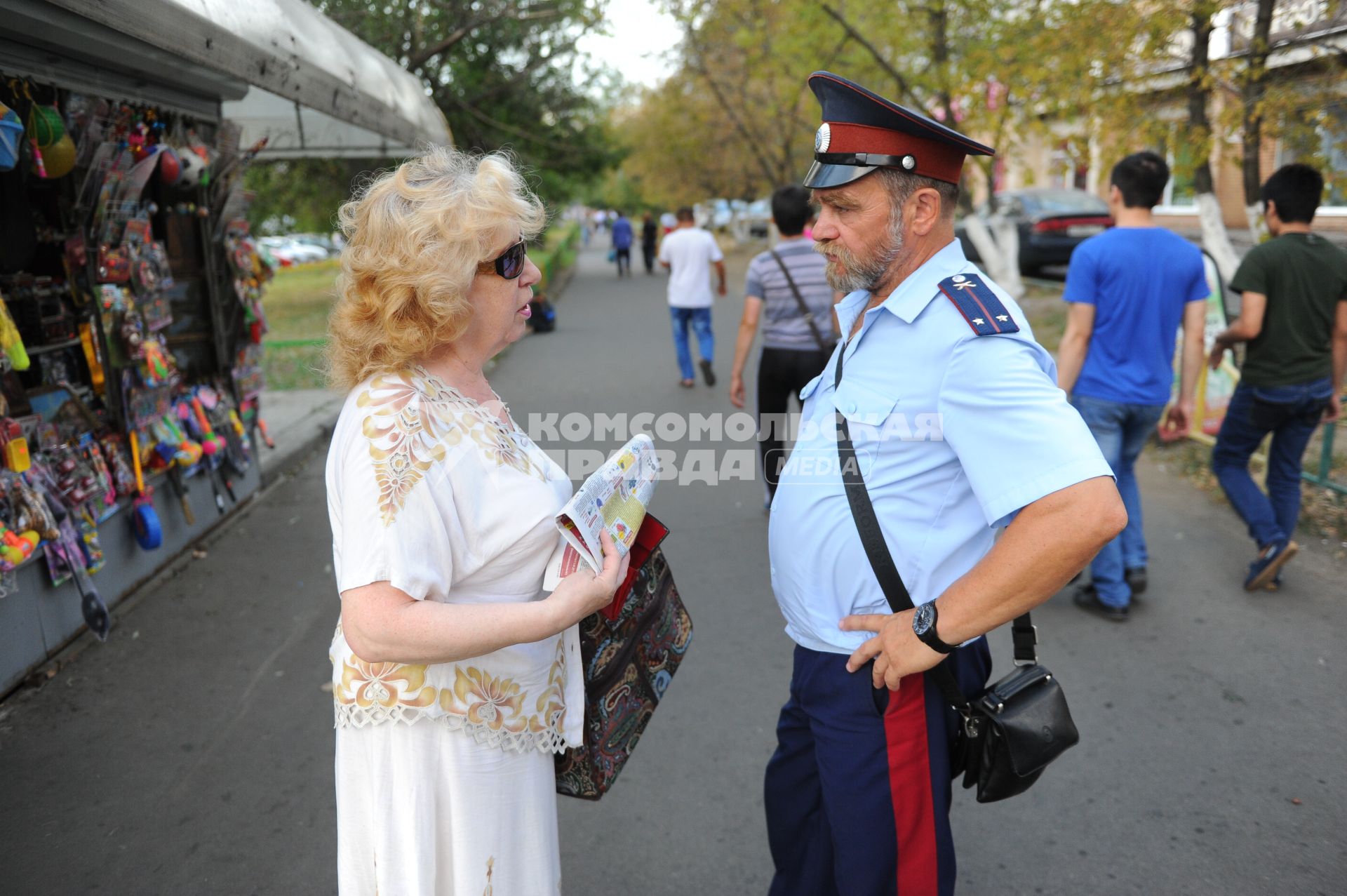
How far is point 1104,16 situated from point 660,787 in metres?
7.07

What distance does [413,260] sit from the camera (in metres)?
1.66

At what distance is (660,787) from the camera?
3.27 metres

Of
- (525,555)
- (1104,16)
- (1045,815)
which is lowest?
(1045,815)

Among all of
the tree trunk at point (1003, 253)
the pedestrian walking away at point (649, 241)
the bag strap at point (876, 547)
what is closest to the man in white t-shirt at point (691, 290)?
the tree trunk at point (1003, 253)

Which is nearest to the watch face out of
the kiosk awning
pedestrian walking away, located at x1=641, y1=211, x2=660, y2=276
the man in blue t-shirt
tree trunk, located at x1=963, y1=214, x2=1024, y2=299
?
the man in blue t-shirt

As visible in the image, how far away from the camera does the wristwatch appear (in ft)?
5.50

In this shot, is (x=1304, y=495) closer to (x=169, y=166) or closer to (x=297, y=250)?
(x=169, y=166)

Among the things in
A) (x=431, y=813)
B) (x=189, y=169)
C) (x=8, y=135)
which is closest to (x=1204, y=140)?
(x=189, y=169)

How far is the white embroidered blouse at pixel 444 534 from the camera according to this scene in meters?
1.54

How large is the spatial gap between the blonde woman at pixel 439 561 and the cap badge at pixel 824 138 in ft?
2.09

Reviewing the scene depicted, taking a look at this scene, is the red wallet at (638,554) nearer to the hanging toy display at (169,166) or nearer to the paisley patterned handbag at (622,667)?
the paisley patterned handbag at (622,667)

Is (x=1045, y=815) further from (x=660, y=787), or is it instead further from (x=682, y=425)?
(x=682, y=425)

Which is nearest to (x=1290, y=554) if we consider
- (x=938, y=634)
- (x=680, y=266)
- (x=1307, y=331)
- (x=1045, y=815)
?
(x=1307, y=331)

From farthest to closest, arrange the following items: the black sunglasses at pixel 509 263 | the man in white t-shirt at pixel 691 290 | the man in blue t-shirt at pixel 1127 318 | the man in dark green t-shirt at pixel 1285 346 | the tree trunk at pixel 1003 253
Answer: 1. the tree trunk at pixel 1003 253
2. the man in white t-shirt at pixel 691 290
3. the man in dark green t-shirt at pixel 1285 346
4. the man in blue t-shirt at pixel 1127 318
5. the black sunglasses at pixel 509 263
